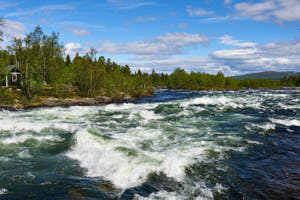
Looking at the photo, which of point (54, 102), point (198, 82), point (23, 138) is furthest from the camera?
point (198, 82)

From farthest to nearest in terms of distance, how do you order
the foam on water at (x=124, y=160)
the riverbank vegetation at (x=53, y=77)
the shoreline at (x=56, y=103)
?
the riverbank vegetation at (x=53, y=77) < the shoreline at (x=56, y=103) < the foam on water at (x=124, y=160)

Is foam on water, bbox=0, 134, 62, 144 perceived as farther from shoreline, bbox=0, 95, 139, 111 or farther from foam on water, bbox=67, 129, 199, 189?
shoreline, bbox=0, 95, 139, 111

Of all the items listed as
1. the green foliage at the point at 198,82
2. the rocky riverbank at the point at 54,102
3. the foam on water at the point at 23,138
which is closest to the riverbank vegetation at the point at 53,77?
the rocky riverbank at the point at 54,102

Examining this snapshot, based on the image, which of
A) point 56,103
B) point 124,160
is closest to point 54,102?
point 56,103

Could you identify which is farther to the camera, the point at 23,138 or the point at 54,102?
the point at 54,102

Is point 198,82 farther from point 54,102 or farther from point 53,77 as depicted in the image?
point 54,102

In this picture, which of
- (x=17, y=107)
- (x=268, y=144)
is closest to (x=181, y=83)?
(x=17, y=107)

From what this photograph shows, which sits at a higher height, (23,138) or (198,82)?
(198,82)

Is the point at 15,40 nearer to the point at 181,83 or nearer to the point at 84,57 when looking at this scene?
the point at 84,57

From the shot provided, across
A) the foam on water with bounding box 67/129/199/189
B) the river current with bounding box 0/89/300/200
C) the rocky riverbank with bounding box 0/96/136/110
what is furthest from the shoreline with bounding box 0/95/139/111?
the foam on water with bounding box 67/129/199/189

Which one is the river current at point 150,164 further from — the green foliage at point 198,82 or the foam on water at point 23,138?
the green foliage at point 198,82

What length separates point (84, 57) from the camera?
5516 cm

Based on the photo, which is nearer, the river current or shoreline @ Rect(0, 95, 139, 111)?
the river current

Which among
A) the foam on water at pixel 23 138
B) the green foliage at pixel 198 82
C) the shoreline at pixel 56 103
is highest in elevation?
the green foliage at pixel 198 82
